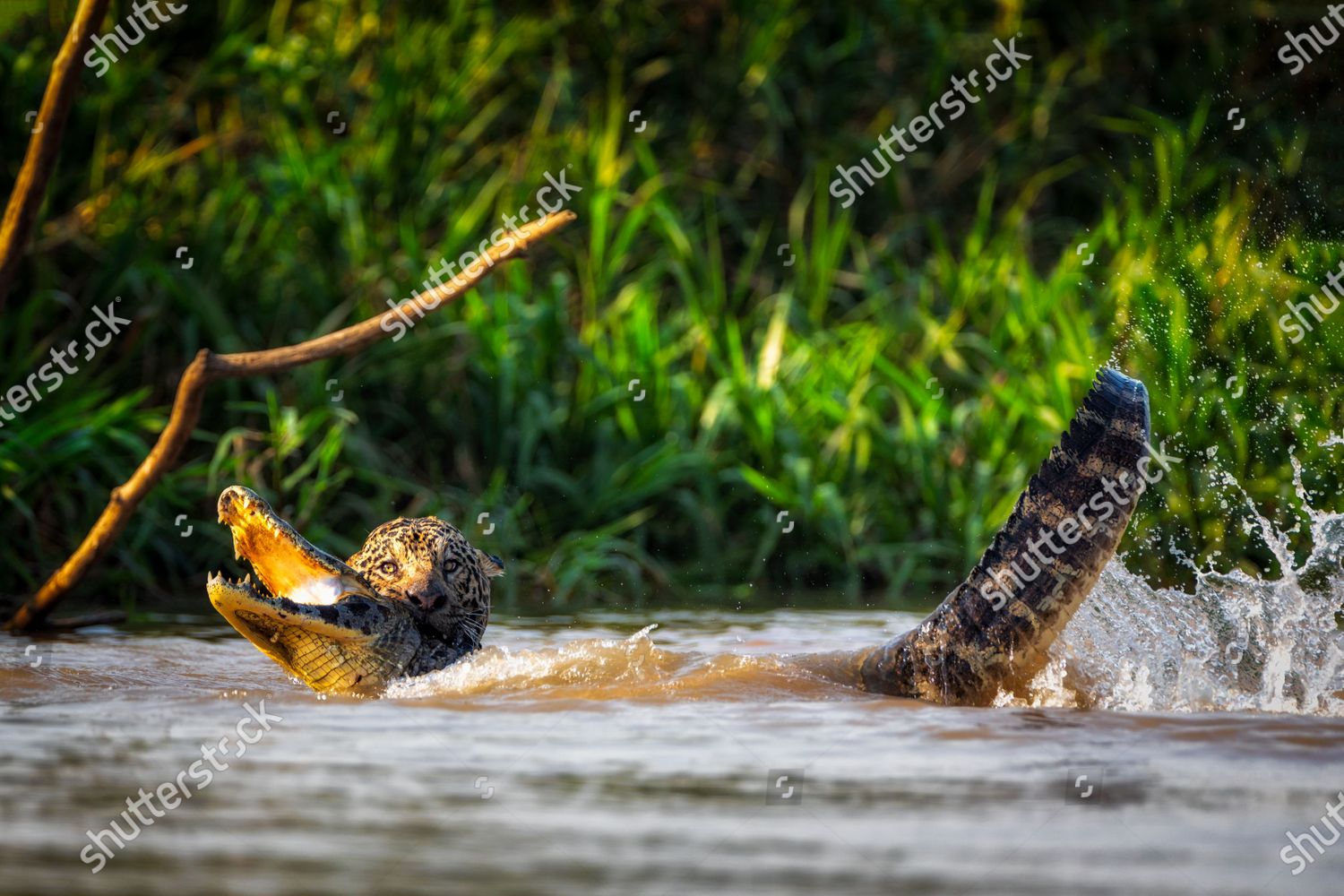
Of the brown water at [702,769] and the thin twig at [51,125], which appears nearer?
the brown water at [702,769]

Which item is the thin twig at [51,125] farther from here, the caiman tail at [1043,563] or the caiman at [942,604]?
the caiman tail at [1043,563]

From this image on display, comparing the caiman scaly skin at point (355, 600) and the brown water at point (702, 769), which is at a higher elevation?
the caiman scaly skin at point (355, 600)

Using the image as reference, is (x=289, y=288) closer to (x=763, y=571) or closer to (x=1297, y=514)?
(x=763, y=571)

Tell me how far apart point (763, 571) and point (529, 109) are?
3.98m

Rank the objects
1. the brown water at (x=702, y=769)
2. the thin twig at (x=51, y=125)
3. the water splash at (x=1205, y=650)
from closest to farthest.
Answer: the brown water at (x=702, y=769), the water splash at (x=1205, y=650), the thin twig at (x=51, y=125)

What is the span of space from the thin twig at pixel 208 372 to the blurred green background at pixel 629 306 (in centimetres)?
103

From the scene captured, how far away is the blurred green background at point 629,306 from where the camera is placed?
324 inches

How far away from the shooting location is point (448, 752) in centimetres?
440

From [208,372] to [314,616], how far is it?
1.34 metres

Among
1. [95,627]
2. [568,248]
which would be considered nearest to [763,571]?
[568,248]

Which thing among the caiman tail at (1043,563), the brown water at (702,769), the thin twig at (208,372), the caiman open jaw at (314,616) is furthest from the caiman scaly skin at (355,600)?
the caiman tail at (1043,563)

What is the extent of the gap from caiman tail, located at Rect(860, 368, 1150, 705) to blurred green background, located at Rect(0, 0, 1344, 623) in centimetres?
283

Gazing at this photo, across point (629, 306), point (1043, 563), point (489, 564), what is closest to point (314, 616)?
point (489, 564)

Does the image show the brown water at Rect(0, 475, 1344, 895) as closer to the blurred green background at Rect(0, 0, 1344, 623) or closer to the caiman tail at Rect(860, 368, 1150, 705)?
the caiman tail at Rect(860, 368, 1150, 705)
